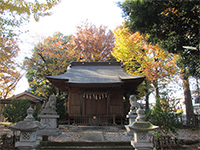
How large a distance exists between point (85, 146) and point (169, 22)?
Result: 30.3ft

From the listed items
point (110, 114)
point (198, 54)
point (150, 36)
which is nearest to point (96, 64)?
point (110, 114)

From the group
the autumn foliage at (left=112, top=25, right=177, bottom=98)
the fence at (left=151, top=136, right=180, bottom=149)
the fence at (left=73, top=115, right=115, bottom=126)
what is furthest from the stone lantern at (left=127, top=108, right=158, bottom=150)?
the autumn foliage at (left=112, top=25, right=177, bottom=98)

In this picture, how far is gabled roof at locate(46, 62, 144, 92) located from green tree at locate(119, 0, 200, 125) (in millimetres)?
3616

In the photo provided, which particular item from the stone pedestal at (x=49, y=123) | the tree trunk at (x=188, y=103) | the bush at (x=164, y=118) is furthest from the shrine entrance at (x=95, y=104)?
the tree trunk at (x=188, y=103)

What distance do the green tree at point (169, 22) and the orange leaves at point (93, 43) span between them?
1365 cm

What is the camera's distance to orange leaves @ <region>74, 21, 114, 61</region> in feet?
80.1

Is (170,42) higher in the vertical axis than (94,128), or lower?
higher

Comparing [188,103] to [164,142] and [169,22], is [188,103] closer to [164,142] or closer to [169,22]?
[169,22]

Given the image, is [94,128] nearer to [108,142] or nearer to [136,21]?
[108,142]

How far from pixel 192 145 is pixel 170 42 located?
255 inches

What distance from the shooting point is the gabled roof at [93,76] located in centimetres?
1223

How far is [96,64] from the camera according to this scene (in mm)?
17328

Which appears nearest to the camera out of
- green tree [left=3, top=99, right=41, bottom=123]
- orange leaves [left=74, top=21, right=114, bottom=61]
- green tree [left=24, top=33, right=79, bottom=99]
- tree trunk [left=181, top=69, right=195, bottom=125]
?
green tree [left=3, top=99, right=41, bottom=123]

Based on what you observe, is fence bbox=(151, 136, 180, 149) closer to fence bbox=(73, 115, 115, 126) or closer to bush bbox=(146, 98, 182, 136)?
bush bbox=(146, 98, 182, 136)
